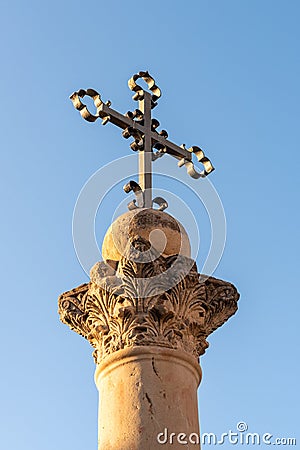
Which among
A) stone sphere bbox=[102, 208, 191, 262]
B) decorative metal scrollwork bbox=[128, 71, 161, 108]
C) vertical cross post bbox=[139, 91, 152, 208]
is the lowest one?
stone sphere bbox=[102, 208, 191, 262]

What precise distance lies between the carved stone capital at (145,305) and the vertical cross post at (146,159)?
105cm

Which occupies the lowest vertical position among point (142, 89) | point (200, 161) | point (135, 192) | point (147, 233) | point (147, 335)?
point (147, 335)

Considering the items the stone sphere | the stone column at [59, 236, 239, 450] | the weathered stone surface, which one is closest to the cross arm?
the stone sphere

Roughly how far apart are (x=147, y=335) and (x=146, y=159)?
8.33 ft

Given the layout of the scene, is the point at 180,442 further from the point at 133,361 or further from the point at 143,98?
the point at 143,98

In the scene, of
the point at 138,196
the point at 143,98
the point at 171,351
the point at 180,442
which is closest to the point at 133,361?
the point at 171,351

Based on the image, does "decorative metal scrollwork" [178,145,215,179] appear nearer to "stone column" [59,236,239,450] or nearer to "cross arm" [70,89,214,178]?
"cross arm" [70,89,214,178]

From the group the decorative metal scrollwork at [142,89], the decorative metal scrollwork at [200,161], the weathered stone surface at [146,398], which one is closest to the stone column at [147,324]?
the weathered stone surface at [146,398]

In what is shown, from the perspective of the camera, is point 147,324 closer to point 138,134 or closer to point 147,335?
point 147,335

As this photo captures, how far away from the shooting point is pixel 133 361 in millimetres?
9023

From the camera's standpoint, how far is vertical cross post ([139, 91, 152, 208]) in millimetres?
10391

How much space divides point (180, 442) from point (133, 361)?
39.2 inches

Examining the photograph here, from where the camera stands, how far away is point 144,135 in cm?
1087

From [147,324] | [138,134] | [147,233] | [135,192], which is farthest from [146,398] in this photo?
[138,134]
